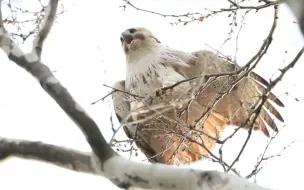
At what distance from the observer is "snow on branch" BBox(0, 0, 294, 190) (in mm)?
2566

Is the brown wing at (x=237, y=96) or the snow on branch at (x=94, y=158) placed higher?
the snow on branch at (x=94, y=158)

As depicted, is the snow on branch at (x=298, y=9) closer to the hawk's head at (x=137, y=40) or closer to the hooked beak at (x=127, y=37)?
the hawk's head at (x=137, y=40)

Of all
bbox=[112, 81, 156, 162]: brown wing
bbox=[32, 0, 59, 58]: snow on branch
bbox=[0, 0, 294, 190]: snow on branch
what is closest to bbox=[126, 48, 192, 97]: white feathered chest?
bbox=[112, 81, 156, 162]: brown wing

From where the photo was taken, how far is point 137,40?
7473mm

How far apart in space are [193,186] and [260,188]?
0.33 meters

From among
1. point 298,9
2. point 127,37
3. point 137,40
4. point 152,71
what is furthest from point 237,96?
point 298,9

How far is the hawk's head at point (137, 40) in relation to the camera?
291 inches

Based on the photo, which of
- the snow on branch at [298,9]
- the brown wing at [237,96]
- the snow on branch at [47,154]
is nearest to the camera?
the snow on branch at [298,9]

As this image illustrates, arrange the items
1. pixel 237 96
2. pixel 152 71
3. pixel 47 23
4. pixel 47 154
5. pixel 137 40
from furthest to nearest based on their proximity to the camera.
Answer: pixel 137 40 → pixel 152 71 → pixel 237 96 → pixel 47 23 → pixel 47 154

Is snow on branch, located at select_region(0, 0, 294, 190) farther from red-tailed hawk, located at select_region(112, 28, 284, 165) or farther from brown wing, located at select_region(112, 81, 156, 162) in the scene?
brown wing, located at select_region(112, 81, 156, 162)

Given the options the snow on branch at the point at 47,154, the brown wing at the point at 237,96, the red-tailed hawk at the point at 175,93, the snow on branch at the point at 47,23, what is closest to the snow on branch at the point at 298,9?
the snow on branch at the point at 47,154

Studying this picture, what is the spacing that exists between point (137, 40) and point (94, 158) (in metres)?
4.85

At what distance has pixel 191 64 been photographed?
22.4 feet

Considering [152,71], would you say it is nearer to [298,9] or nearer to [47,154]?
[47,154]
